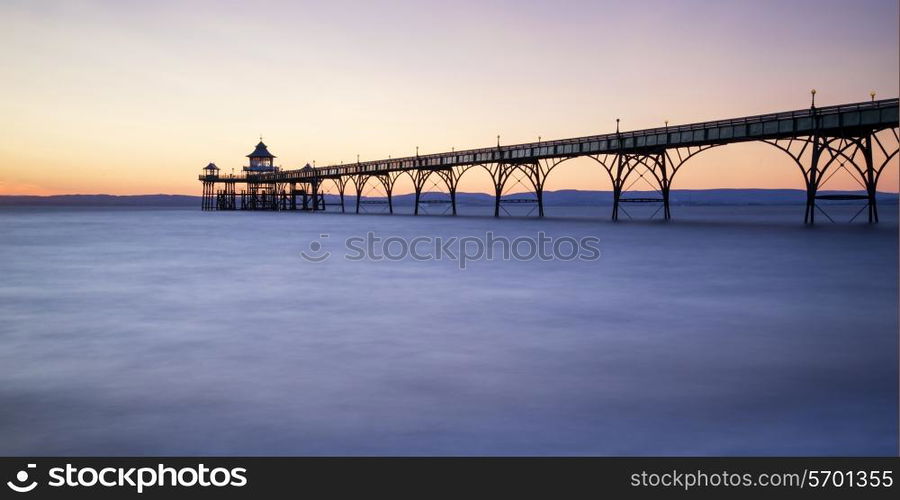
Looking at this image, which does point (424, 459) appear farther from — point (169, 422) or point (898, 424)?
point (898, 424)

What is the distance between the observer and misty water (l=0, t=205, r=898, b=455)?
488 centimetres

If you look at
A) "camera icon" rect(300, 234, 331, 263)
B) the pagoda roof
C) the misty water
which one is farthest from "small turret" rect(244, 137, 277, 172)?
the misty water

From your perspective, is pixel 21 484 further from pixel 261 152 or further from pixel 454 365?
pixel 261 152

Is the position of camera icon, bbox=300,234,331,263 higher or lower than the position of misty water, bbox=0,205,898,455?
higher

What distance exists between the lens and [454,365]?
7.23 meters

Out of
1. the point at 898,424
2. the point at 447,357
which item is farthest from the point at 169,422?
the point at 898,424

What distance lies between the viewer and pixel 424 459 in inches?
174

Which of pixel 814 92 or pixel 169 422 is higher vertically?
pixel 814 92

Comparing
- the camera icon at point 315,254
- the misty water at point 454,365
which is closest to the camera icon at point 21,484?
the misty water at point 454,365

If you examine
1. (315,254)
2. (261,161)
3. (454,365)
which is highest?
(261,161)

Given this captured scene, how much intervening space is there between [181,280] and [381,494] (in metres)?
13.8

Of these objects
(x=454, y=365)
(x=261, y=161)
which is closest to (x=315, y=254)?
(x=454, y=365)

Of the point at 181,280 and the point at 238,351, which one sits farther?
the point at 181,280

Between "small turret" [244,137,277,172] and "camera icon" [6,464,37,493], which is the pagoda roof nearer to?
"small turret" [244,137,277,172]
